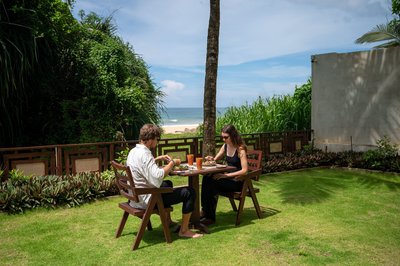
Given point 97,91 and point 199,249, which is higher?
point 97,91

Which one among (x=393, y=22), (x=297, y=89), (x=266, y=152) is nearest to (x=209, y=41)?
(x=266, y=152)

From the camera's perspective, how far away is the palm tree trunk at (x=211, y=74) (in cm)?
848

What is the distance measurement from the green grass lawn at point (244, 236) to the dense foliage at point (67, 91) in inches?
155

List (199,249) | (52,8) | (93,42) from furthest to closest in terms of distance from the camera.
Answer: (93,42), (52,8), (199,249)

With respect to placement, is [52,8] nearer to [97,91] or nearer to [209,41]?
[97,91]

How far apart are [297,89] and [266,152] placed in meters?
4.79

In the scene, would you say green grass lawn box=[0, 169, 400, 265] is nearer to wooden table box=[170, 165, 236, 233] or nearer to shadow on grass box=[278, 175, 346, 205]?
shadow on grass box=[278, 175, 346, 205]

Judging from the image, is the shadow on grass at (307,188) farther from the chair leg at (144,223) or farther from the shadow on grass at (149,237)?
the chair leg at (144,223)

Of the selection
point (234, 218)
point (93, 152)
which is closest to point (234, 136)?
point (234, 218)

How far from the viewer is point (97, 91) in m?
10.9

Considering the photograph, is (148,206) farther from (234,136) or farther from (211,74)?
(211,74)

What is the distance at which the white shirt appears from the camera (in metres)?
4.86

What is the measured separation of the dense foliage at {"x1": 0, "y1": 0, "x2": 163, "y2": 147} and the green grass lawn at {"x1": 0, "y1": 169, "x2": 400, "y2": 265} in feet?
12.9

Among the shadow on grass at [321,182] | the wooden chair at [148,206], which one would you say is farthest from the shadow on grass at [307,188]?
the wooden chair at [148,206]
